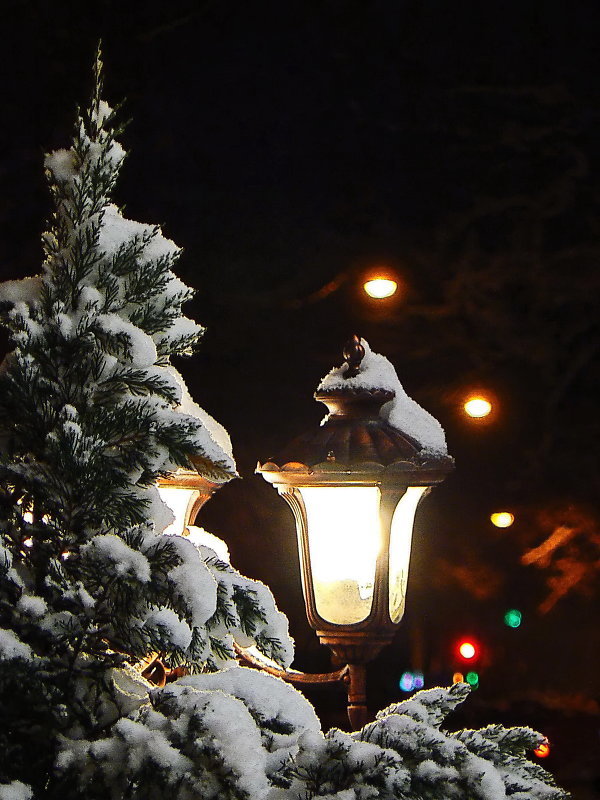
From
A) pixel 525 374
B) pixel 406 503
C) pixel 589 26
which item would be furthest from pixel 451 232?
pixel 406 503

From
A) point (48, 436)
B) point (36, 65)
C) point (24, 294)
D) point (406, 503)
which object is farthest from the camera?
point (36, 65)

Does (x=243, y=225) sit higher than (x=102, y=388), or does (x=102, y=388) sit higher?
(x=243, y=225)

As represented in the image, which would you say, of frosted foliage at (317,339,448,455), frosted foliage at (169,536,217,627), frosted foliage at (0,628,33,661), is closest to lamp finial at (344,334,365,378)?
frosted foliage at (317,339,448,455)

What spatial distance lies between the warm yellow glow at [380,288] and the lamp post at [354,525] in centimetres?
417

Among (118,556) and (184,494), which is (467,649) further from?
(118,556)

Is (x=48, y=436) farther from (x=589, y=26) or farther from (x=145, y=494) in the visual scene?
(x=589, y=26)

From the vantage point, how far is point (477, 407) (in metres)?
6.97

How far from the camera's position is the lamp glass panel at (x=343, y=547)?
2736mm

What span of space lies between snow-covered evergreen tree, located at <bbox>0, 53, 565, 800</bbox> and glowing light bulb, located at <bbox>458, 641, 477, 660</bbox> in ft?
18.9

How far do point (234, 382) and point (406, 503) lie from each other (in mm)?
4232

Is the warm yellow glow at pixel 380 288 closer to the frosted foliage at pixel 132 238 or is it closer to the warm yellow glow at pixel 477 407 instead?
the warm yellow glow at pixel 477 407

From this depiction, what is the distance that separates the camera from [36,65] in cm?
681

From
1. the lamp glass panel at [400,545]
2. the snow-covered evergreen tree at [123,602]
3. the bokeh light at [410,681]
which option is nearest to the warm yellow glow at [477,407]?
the bokeh light at [410,681]

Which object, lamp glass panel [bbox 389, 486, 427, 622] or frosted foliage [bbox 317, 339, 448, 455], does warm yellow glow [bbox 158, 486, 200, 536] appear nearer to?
frosted foliage [bbox 317, 339, 448, 455]
